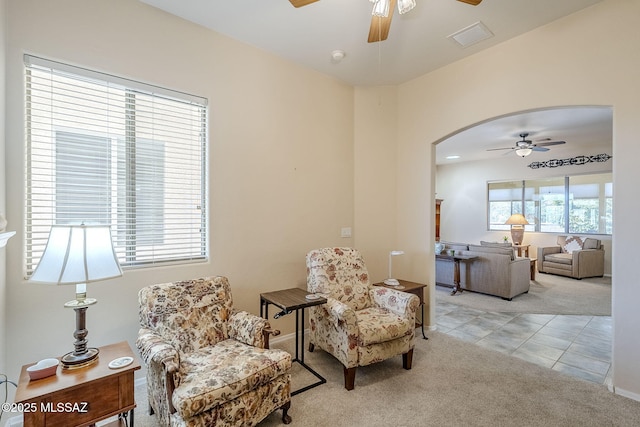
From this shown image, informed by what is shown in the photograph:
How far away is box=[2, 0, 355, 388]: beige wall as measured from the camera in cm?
201

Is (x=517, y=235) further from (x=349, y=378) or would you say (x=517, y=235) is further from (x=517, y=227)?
(x=349, y=378)

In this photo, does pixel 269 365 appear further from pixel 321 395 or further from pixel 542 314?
pixel 542 314

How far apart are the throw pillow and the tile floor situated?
369 centimetres

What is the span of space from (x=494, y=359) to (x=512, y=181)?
22.3ft

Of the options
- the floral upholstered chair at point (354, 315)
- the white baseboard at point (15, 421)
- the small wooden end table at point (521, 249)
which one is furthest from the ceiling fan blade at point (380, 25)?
the small wooden end table at point (521, 249)

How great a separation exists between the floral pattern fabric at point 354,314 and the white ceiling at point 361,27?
215 cm

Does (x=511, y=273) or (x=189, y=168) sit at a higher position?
(x=189, y=168)

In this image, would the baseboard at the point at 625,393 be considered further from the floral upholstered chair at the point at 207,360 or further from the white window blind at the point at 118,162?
the white window blind at the point at 118,162

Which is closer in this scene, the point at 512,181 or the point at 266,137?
the point at 266,137

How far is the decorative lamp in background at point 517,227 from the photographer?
7551 mm

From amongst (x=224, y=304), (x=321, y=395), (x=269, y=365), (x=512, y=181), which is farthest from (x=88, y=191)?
(x=512, y=181)

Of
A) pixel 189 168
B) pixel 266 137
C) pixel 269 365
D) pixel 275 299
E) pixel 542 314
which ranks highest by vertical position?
pixel 266 137

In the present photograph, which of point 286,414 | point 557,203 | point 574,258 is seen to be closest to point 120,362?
point 286,414

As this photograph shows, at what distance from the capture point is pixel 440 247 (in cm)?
582
